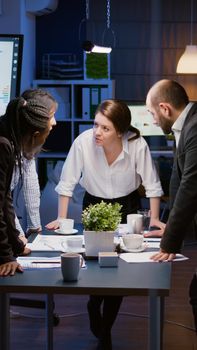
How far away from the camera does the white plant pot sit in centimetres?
290

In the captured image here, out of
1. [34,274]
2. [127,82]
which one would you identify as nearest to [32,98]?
[34,274]

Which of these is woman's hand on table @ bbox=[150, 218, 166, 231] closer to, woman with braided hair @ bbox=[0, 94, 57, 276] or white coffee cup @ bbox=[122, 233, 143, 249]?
white coffee cup @ bbox=[122, 233, 143, 249]

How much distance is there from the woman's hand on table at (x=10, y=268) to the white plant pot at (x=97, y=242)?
35 cm

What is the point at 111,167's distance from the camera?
3.78m

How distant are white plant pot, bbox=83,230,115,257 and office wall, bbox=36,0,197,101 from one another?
18.0 ft

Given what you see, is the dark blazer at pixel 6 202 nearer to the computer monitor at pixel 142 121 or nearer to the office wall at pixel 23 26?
the office wall at pixel 23 26

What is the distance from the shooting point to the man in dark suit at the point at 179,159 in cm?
292

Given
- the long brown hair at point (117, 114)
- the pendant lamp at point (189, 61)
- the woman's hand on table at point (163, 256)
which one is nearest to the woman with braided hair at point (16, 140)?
the woman's hand on table at point (163, 256)

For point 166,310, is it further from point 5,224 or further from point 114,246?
point 5,224

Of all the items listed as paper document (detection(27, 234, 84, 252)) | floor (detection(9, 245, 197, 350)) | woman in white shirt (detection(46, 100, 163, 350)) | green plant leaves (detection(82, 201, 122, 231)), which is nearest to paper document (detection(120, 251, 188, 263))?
green plant leaves (detection(82, 201, 122, 231))

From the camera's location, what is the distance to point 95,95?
25.3 feet

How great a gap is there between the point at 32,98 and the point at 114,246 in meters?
0.74

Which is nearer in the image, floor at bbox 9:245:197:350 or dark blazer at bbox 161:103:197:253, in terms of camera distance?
dark blazer at bbox 161:103:197:253

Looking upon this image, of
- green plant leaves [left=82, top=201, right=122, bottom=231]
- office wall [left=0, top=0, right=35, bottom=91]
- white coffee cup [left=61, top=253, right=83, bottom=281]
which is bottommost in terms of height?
white coffee cup [left=61, top=253, right=83, bottom=281]
